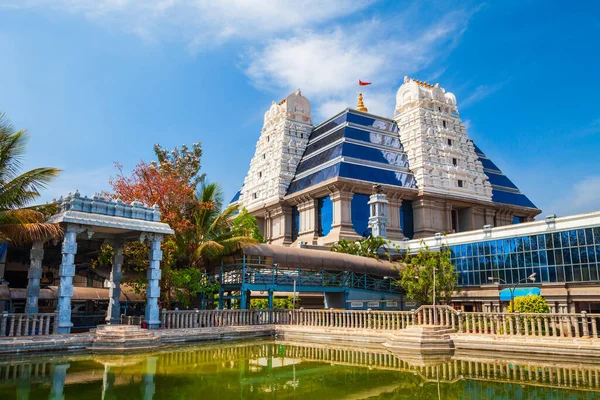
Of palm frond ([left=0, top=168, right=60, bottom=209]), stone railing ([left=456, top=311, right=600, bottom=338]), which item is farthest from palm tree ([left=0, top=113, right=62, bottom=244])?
stone railing ([left=456, top=311, right=600, bottom=338])

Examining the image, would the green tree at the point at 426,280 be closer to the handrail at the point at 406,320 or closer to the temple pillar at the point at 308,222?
the handrail at the point at 406,320

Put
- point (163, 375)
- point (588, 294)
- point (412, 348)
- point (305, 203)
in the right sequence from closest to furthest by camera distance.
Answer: point (163, 375) < point (412, 348) < point (588, 294) < point (305, 203)

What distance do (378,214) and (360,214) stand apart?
9.50 feet

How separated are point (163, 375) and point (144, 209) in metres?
10.1

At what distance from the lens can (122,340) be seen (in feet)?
59.7

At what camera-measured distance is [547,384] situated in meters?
12.3

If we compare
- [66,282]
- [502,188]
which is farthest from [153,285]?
[502,188]

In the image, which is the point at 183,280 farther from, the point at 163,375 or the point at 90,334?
the point at 163,375

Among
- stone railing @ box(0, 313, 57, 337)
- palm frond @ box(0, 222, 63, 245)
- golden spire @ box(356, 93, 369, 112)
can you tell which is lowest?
stone railing @ box(0, 313, 57, 337)

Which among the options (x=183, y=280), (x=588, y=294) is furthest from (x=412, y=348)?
(x=588, y=294)

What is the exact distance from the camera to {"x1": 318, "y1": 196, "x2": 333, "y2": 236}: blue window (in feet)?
165

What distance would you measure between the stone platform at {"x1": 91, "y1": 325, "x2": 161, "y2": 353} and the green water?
0.92 m

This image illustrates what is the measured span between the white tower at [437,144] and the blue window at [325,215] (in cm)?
972

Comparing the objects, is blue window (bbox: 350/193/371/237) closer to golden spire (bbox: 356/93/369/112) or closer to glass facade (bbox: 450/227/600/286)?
glass facade (bbox: 450/227/600/286)
